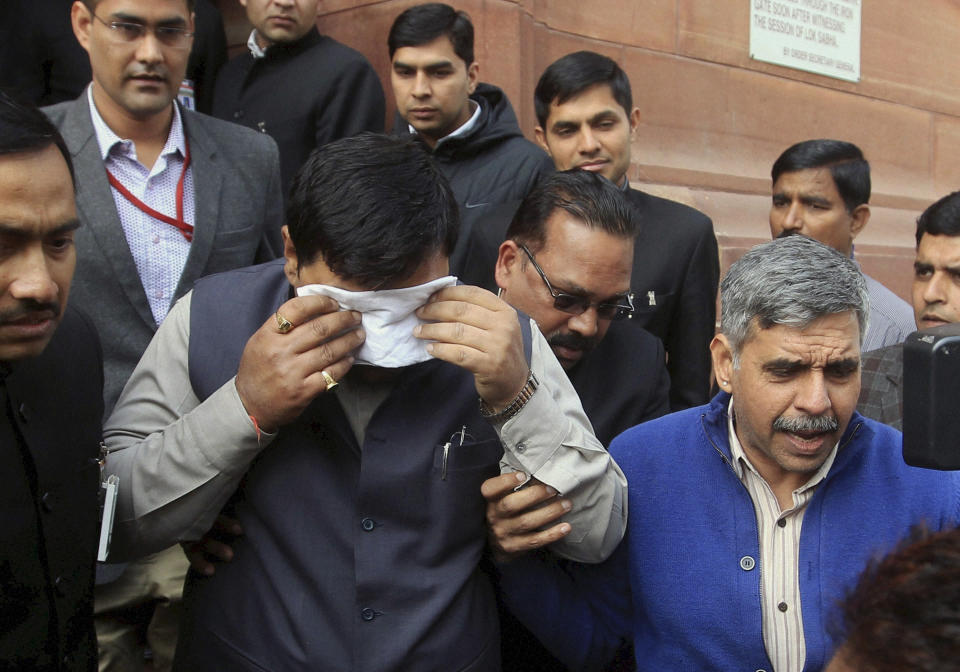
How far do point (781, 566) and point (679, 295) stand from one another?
1.71 meters

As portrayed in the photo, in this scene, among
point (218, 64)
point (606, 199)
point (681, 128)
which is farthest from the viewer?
point (681, 128)

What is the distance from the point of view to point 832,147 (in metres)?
5.38

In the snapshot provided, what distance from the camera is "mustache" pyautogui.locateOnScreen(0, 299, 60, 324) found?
6.50 ft

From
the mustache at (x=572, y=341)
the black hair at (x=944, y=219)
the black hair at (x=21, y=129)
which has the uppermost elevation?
the black hair at (x=21, y=129)

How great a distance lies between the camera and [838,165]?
5.32 meters

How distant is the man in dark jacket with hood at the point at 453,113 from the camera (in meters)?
4.59

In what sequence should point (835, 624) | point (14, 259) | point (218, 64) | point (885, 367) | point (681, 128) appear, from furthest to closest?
1. point (681, 128)
2. point (218, 64)
3. point (885, 367)
4. point (14, 259)
5. point (835, 624)

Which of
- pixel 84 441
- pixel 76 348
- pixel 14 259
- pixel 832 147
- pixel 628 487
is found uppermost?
pixel 832 147

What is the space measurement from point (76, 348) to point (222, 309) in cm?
31

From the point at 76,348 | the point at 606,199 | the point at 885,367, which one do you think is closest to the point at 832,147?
the point at 885,367

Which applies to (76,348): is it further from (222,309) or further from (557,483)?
(557,483)

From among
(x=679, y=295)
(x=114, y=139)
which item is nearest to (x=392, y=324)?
(x=114, y=139)

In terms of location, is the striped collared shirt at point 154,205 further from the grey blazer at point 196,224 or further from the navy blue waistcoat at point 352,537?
the navy blue waistcoat at point 352,537

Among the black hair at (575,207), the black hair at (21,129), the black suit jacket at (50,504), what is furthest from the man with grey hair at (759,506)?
the black hair at (21,129)
